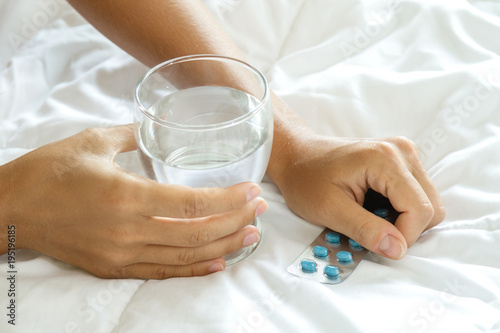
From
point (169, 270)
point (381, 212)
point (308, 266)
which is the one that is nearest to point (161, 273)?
point (169, 270)

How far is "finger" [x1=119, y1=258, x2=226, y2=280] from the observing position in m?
0.66

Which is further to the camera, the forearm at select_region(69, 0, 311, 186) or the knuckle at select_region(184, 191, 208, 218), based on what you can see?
the forearm at select_region(69, 0, 311, 186)

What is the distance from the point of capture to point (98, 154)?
681 millimetres

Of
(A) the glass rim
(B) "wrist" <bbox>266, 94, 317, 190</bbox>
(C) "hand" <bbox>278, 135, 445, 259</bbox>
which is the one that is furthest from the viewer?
(B) "wrist" <bbox>266, 94, 317, 190</bbox>

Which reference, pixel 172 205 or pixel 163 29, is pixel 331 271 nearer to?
pixel 172 205

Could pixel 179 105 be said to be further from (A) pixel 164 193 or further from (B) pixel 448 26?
(B) pixel 448 26

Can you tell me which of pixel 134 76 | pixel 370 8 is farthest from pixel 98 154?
pixel 370 8

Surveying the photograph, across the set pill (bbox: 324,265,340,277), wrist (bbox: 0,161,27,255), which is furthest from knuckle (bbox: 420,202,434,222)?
wrist (bbox: 0,161,27,255)

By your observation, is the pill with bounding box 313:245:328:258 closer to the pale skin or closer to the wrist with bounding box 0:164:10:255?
the pale skin

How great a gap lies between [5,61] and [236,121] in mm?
639

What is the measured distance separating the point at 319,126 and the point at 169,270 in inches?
12.9

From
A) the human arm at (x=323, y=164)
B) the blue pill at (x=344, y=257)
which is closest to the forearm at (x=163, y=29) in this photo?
the human arm at (x=323, y=164)

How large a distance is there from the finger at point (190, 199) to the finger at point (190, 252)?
51 mm

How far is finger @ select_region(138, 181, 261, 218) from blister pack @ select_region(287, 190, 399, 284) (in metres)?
0.11
